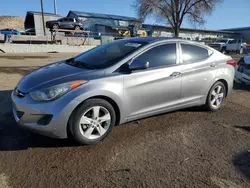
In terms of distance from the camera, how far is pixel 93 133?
330 cm

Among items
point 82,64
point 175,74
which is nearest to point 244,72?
point 175,74

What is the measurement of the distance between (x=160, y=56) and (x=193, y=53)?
2.78 ft

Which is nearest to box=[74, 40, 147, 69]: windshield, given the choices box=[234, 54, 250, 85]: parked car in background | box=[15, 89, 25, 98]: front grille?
box=[15, 89, 25, 98]: front grille

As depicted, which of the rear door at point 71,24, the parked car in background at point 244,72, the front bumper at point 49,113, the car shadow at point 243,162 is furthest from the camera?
the rear door at point 71,24

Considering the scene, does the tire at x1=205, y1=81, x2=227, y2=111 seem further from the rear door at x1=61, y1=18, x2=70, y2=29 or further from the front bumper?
the rear door at x1=61, y1=18, x2=70, y2=29

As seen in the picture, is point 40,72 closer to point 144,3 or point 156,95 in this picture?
point 156,95

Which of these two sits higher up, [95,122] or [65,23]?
[65,23]

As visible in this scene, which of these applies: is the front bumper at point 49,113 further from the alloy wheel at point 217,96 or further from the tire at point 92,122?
the alloy wheel at point 217,96

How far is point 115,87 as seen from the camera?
3.29 meters

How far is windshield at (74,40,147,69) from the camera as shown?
3602mm

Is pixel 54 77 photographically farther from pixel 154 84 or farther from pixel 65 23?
pixel 65 23

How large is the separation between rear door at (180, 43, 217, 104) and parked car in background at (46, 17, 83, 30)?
28276mm

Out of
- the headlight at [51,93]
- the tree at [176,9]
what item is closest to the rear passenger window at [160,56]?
the headlight at [51,93]

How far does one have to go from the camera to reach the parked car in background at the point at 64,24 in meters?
29.4
